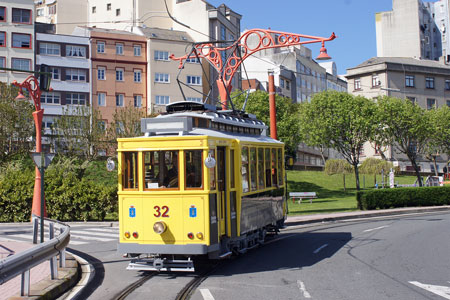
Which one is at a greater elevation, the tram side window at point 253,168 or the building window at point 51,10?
the building window at point 51,10

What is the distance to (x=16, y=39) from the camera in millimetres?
50281

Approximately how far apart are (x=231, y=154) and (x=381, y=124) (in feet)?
103

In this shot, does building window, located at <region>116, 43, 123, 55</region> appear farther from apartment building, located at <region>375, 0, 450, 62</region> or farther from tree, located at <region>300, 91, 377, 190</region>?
apartment building, located at <region>375, 0, 450, 62</region>

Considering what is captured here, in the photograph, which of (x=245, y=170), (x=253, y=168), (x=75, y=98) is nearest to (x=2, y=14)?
(x=75, y=98)

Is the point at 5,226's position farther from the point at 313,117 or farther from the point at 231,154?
the point at 313,117

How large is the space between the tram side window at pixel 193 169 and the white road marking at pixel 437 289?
4.46 meters

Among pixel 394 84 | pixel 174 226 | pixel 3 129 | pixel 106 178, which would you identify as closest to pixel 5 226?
pixel 174 226

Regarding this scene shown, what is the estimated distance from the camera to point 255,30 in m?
18.9

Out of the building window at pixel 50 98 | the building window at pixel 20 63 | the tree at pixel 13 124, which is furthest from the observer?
the building window at pixel 50 98

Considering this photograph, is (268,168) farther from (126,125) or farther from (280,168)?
(126,125)

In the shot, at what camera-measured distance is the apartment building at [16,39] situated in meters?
49.8

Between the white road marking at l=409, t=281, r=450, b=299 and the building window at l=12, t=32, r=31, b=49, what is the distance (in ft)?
158

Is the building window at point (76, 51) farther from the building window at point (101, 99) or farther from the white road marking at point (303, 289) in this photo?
the white road marking at point (303, 289)

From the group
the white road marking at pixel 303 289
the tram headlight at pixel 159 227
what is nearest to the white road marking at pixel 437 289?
the white road marking at pixel 303 289
